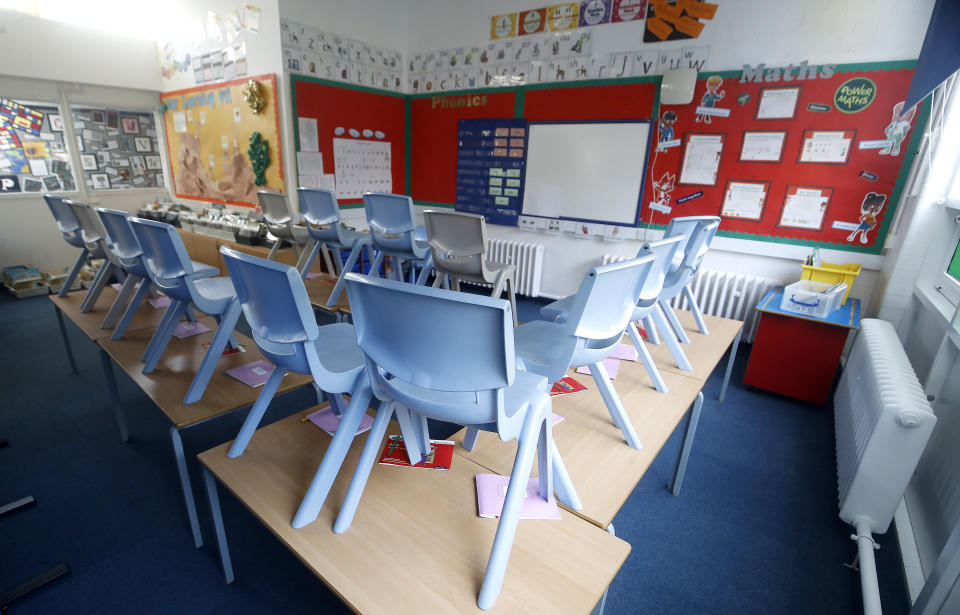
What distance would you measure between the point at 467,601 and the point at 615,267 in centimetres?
78

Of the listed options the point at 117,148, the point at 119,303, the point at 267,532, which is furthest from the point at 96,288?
the point at 117,148

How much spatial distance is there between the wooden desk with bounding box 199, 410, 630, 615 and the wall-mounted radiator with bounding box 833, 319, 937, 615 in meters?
1.17

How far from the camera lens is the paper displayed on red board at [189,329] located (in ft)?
7.37

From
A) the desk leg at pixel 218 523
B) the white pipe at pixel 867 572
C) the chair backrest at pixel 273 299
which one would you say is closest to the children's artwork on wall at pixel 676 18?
the white pipe at pixel 867 572

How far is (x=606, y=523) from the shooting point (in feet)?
3.55

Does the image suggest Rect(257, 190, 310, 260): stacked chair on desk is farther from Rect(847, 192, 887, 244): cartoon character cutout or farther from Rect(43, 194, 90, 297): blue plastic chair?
Rect(847, 192, 887, 244): cartoon character cutout

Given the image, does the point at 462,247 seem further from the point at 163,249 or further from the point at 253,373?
the point at 163,249

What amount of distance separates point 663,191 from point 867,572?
10.4ft

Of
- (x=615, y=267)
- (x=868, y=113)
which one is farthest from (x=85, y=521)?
(x=868, y=113)

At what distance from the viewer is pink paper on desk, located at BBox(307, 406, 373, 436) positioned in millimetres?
1480

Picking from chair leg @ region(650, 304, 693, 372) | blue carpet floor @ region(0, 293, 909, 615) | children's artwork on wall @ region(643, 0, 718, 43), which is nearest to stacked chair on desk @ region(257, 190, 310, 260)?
blue carpet floor @ region(0, 293, 909, 615)

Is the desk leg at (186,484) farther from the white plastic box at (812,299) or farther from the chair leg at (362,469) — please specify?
the white plastic box at (812,299)

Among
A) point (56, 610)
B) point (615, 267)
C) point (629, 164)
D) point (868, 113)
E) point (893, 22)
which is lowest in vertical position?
point (56, 610)

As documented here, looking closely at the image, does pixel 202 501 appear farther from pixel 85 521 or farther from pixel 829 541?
pixel 829 541
